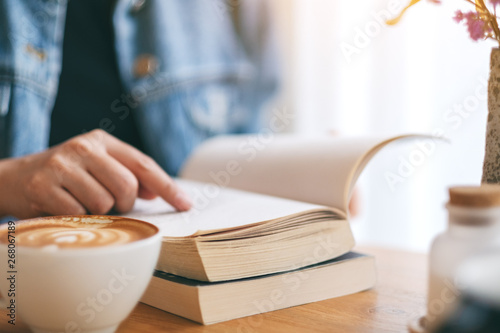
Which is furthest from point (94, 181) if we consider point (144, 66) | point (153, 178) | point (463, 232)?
point (144, 66)

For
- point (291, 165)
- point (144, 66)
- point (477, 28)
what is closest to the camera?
point (477, 28)

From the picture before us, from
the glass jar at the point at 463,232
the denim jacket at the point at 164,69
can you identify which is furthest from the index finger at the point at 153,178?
the denim jacket at the point at 164,69

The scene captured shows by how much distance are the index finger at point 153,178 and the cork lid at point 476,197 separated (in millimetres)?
328

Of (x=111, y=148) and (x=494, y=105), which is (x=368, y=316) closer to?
(x=494, y=105)

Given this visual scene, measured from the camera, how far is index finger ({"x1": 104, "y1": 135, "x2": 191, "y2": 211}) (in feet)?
1.90

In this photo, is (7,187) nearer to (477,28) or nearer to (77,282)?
(77,282)

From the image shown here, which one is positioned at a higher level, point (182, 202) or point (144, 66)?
point (144, 66)

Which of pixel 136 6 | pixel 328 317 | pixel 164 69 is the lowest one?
pixel 328 317

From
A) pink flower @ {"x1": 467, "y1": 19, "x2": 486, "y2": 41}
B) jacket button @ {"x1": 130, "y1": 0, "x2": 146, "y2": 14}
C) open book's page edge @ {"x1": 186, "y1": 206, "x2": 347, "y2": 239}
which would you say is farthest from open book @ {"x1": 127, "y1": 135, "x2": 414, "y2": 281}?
jacket button @ {"x1": 130, "y1": 0, "x2": 146, "y2": 14}

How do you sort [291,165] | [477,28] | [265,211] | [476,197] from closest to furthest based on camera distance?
1. [476,197]
2. [477,28]
3. [265,211]
4. [291,165]

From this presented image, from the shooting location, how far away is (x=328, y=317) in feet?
1.48

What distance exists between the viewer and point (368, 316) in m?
0.46

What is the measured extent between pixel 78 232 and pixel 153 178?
0.21 metres

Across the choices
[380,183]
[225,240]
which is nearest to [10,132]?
[225,240]
